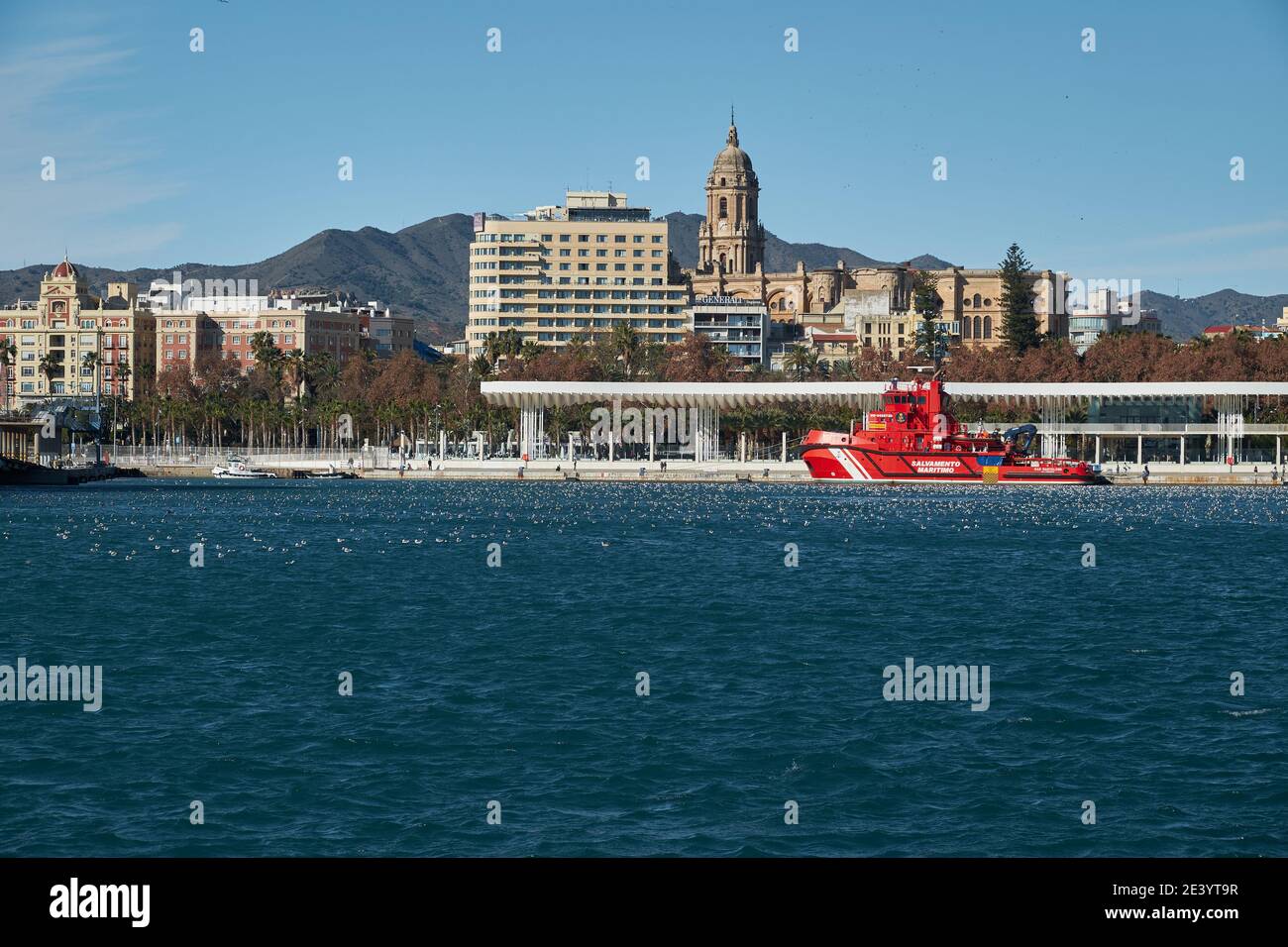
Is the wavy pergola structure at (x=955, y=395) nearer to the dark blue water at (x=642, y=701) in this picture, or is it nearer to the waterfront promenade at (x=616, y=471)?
the waterfront promenade at (x=616, y=471)

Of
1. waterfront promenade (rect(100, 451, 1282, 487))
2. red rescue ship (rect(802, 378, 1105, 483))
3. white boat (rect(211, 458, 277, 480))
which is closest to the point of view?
red rescue ship (rect(802, 378, 1105, 483))

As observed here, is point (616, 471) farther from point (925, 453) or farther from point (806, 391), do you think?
point (925, 453)

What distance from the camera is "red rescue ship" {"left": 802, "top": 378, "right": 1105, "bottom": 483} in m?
135

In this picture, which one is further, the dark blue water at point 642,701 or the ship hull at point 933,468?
the ship hull at point 933,468

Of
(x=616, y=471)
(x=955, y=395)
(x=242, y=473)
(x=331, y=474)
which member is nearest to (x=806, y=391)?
(x=955, y=395)

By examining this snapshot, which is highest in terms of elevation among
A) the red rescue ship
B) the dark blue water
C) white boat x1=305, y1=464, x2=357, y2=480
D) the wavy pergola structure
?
the wavy pergola structure

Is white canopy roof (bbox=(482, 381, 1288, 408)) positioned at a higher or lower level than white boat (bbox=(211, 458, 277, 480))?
higher

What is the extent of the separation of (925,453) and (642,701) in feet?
346

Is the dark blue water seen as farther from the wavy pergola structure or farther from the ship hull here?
the wavy pergola structure

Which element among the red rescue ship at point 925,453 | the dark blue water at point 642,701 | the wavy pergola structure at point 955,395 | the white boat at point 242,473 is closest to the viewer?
the dark blue water at point 642,701

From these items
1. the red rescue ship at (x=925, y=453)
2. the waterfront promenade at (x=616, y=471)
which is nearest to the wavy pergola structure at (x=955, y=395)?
the waterfront promenade at (x=616, y=471)

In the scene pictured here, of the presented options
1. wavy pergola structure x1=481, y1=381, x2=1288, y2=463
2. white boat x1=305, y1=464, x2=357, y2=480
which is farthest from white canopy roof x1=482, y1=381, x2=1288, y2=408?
white boat x1=305, y1=464, x2=357, y2=480

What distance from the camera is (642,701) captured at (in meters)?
32.5

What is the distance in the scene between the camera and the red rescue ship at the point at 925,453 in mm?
135000
